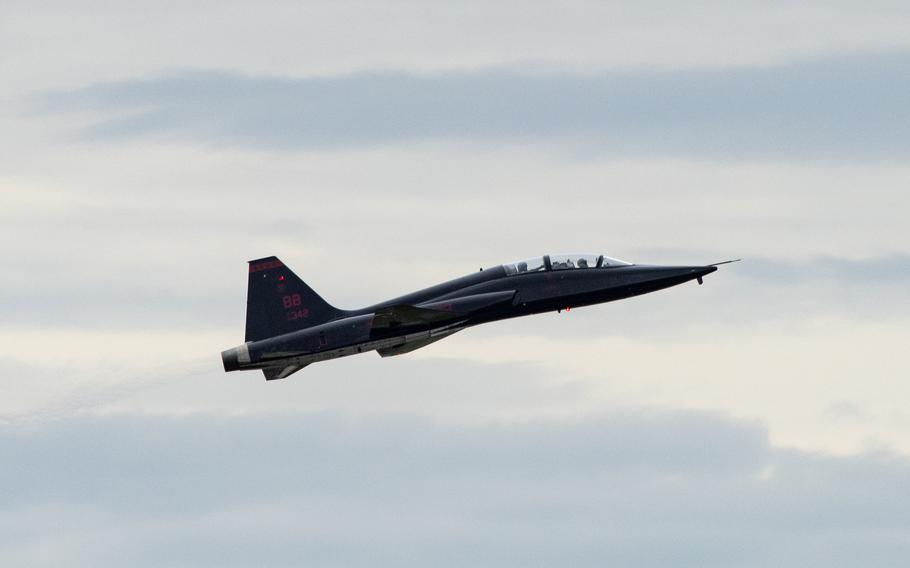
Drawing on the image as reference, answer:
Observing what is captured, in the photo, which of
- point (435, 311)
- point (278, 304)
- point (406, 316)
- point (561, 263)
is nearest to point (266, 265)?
point (278, 304)

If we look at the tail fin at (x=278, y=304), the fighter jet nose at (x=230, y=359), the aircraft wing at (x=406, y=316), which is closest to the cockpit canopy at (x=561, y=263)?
the aircraft wing at (x=406, y=316)

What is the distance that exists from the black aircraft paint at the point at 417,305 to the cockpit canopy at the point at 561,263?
43 millimetres

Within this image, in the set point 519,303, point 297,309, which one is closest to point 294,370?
point 297,309

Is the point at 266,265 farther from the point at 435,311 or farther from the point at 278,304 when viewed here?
the point at 435,311

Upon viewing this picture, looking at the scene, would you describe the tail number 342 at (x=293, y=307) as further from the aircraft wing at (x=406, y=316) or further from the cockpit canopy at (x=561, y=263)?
the cockpit canopy at (x=561, y=263)

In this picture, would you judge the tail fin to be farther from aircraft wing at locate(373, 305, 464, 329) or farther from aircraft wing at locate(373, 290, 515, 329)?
aircraft wing at locate(373, 290, 515, 329)

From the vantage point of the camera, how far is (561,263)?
57.3 metres

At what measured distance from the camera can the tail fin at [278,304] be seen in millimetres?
56875

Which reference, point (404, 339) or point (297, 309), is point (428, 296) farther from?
point (297, 309)

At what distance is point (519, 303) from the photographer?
2218 inches

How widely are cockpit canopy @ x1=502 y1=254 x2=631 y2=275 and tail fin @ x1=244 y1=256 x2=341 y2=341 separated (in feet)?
26.6

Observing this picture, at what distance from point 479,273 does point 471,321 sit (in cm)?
240

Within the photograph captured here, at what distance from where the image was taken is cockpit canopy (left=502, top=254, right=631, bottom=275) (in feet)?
187

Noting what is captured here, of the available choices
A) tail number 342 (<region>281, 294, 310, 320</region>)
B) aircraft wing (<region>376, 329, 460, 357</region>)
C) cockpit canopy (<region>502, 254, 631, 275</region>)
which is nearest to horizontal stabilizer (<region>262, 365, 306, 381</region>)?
tail number 342 (<region>281, 294, 310, 320</region>)
